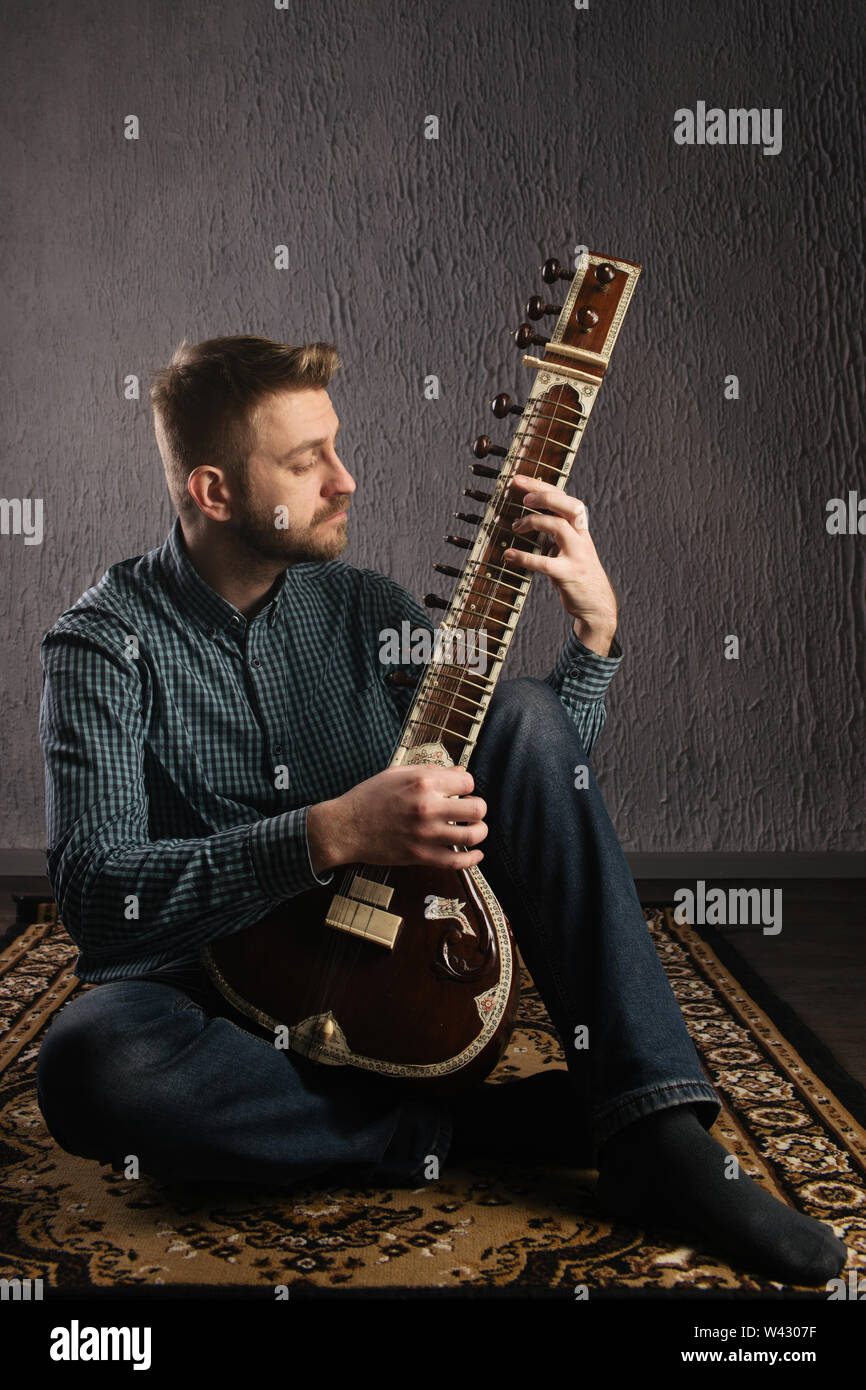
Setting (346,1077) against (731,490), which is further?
(731,490)

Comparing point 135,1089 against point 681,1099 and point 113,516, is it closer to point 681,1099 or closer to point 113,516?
point 681,1099

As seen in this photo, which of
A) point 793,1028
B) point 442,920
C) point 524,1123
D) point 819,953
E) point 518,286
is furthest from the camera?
point 518,286

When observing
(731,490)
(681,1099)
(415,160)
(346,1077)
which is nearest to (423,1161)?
(346,1077)

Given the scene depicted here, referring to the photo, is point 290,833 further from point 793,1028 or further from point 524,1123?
point 793,1028

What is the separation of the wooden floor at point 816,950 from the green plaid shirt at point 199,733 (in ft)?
2.50

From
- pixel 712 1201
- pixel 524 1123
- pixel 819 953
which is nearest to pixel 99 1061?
pixel 524 1123

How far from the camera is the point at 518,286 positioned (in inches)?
109

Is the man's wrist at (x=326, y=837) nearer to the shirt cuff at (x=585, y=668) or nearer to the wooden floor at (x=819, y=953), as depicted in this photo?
the shirt cuff at (x=585, y=668)

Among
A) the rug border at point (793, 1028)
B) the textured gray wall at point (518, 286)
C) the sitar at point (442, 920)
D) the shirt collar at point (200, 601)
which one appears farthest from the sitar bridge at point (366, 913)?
the textured gray wall at point (518, 286)

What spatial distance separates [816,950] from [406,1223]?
1.31 m

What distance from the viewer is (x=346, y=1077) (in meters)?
1.31

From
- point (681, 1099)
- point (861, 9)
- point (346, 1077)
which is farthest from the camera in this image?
point (861, 9)

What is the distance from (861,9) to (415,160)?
1.04 metres
